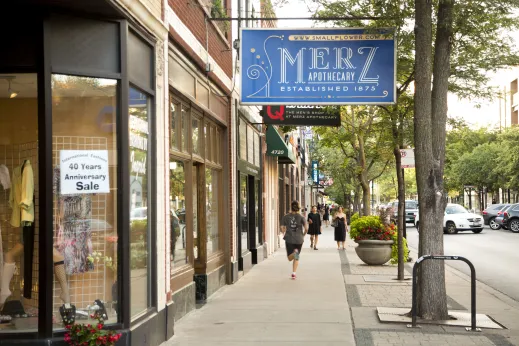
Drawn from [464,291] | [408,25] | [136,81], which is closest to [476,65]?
[408,25]

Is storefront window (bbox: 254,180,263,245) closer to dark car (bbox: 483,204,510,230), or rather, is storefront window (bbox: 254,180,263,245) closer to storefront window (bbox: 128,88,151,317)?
storefront window (bbox: 128,88,151,317)

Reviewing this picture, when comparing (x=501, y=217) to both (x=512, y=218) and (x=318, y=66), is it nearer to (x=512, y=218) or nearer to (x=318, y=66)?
(x=512, y=218)

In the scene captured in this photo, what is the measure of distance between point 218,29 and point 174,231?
4.68m

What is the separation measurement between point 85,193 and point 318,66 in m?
5.16

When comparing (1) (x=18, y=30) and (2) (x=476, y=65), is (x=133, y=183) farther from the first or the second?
(2) (x=476, y=65)

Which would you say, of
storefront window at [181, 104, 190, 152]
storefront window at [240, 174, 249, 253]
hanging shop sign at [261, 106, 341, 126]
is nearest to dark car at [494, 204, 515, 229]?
hanging shop sign at [261, 106, 341, 126]

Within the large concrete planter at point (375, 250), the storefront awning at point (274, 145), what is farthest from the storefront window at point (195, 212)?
the storefront awning at point (274, 145)

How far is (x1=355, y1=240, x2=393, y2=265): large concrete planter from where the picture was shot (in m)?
18.6

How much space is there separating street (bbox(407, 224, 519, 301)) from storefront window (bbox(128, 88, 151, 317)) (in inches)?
300

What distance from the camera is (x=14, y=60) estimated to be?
21.9ft

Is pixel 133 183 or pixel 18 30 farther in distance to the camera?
pixel 133 183

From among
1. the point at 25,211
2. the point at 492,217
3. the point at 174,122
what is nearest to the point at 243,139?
the point at 174,122

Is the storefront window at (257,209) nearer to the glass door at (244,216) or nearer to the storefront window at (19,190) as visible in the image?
the glass door at (244,216)

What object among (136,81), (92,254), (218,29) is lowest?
(92,254)
